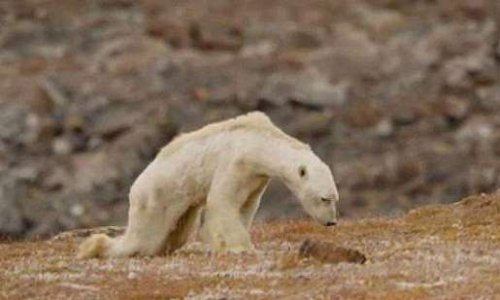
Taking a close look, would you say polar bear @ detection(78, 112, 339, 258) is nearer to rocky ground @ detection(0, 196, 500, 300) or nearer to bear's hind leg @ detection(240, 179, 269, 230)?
bear's hind leg @ detection(240, 179, 269, 230)

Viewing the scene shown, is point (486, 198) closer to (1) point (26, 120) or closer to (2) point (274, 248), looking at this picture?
(2) point (274, 248)

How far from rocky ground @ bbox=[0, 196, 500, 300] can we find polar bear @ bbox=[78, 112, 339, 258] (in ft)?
1.41

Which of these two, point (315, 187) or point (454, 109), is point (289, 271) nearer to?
point (315, 187)

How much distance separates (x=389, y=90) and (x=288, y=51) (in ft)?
19.6

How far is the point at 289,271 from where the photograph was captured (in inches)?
1065

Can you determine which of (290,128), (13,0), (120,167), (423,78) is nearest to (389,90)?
(423,78)

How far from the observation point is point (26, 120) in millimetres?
73188

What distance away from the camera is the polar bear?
2909 cm

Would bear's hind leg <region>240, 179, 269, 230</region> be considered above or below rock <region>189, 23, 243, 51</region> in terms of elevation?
above

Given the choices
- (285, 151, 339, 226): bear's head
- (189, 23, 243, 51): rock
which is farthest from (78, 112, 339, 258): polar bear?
(189, 23, 243, 51): rock

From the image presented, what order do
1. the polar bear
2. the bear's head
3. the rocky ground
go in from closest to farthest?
1. the rocky ground
2. the bear's head
3. the polar bear

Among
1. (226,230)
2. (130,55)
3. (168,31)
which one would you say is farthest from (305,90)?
(226,230)

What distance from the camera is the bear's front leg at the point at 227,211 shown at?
29047mm

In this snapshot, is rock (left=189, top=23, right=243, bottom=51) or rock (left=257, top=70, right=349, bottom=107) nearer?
rock (left=257, top=70, right=349, bottom=107)
